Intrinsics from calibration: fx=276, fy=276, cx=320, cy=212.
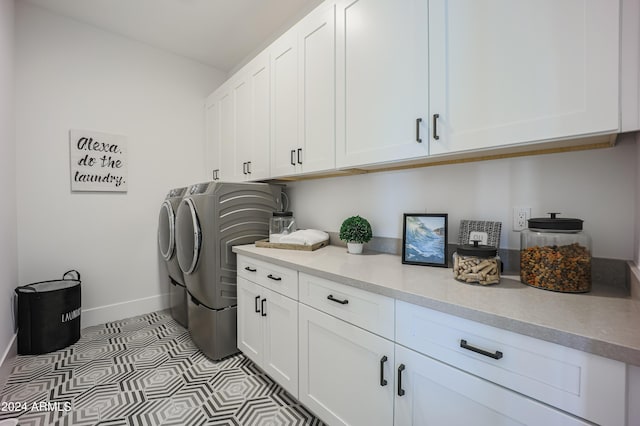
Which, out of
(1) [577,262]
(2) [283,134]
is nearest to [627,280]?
(1) [577,262]

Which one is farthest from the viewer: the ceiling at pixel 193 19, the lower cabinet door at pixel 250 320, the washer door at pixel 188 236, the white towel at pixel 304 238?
the ceiling at pixel 193 19

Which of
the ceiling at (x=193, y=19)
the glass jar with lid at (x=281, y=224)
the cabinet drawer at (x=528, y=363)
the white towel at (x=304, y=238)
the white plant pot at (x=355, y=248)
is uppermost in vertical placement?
the ceiling at (x=193, y=19)

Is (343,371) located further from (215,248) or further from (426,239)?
(215,248)

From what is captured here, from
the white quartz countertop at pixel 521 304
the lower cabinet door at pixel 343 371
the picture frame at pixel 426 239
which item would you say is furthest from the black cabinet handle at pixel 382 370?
the picture frame at pixel 426 239

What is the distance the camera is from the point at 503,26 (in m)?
1.02

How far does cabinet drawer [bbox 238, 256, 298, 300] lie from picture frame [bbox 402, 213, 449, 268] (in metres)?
0.62

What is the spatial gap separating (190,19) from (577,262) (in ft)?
10.5

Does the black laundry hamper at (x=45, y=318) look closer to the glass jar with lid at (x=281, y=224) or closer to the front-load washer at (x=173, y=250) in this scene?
→ the front-load washer at (x=173, y=250)

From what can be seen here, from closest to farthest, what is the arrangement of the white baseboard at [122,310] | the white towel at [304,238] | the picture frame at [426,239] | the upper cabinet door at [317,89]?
the picture frame at [426,239] → the upper cabinet door at [317,89] → the white towel at [304,238] → the white baseboard at [122,310]

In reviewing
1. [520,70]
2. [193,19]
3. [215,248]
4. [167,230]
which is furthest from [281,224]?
[193,19]

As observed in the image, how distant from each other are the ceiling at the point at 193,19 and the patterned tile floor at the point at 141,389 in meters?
2.83

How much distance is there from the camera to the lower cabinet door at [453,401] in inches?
29.3

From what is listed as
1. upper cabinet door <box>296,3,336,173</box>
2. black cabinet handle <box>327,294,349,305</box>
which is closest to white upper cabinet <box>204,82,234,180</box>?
upper cabinet door <box>296,3,336,173</box>

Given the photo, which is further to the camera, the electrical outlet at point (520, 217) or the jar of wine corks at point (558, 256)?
the electrical outlet at point (520, 217)
